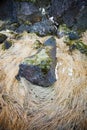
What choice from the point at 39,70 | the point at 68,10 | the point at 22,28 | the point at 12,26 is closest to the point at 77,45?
the point at 39,70

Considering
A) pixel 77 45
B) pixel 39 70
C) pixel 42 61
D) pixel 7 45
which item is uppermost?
pixel 7 45

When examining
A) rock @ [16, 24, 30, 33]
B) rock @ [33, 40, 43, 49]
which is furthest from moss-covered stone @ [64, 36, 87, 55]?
rock @ [16, 24, 30, 33]

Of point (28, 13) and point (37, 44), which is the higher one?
point (28, 13)

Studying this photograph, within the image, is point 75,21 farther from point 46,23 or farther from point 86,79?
point 86,79

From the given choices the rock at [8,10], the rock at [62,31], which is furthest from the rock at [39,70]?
the rock at [8,10]

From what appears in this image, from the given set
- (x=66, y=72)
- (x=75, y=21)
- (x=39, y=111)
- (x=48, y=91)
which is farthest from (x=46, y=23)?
(x=39, y=111)

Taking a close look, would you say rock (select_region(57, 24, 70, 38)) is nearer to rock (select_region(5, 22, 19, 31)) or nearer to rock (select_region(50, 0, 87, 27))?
rock (select_region(50, 0, 87, 27))

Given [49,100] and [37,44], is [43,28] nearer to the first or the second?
[37,44]
